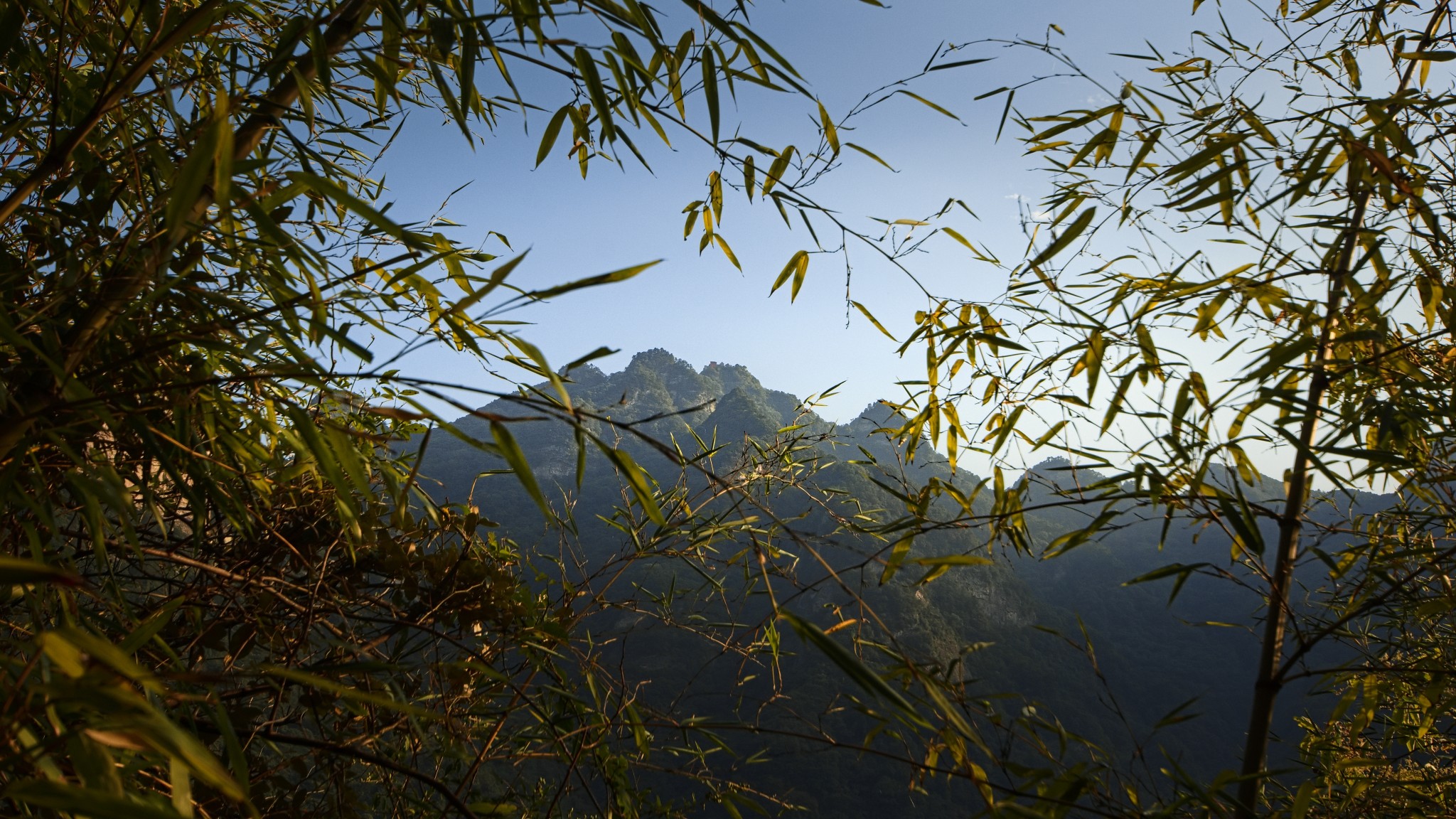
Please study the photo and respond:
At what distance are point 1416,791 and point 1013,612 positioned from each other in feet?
87.3

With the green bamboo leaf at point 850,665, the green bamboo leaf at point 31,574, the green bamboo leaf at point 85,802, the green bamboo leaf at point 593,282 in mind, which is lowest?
the green bamboo leaf at point 85,802

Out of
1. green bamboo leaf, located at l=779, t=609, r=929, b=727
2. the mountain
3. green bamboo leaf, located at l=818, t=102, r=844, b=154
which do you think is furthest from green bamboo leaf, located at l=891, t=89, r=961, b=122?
the mountain

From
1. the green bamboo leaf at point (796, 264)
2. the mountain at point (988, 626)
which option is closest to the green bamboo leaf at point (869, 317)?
the green bamboo leaf at point (796, 264)

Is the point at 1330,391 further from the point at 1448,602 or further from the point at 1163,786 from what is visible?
the point at 1163,786

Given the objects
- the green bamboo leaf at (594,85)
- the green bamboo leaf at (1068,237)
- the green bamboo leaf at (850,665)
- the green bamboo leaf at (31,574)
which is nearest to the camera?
the green bamboo leaf at (31,574)

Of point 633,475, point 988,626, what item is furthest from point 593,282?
point 988,626

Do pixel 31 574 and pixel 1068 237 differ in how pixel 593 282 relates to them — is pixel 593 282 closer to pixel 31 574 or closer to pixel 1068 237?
pixel 31 574

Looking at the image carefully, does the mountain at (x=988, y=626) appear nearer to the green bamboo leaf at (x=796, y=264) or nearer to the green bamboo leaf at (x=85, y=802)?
the green bamboo leaf at (x=796, y=264)

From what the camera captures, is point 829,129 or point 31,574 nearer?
point 31,574

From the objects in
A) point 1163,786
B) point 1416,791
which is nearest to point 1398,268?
point 1416,791

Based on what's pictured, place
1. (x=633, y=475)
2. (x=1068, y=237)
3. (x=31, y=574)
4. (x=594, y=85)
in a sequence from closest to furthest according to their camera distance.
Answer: (x=31, y=574), (x=633, y=475), (x=594, y=85), (x=1068, y=237)

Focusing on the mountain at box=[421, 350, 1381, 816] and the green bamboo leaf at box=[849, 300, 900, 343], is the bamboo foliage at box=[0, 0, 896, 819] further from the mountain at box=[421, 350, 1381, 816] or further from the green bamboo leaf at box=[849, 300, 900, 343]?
the mountain at box=[421, 350, 1381, 816]

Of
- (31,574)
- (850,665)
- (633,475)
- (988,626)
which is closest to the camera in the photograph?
(31,574)

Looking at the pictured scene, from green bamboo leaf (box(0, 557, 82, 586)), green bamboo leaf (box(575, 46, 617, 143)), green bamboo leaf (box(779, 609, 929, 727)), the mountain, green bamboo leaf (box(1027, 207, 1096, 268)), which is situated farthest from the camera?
the mountain
